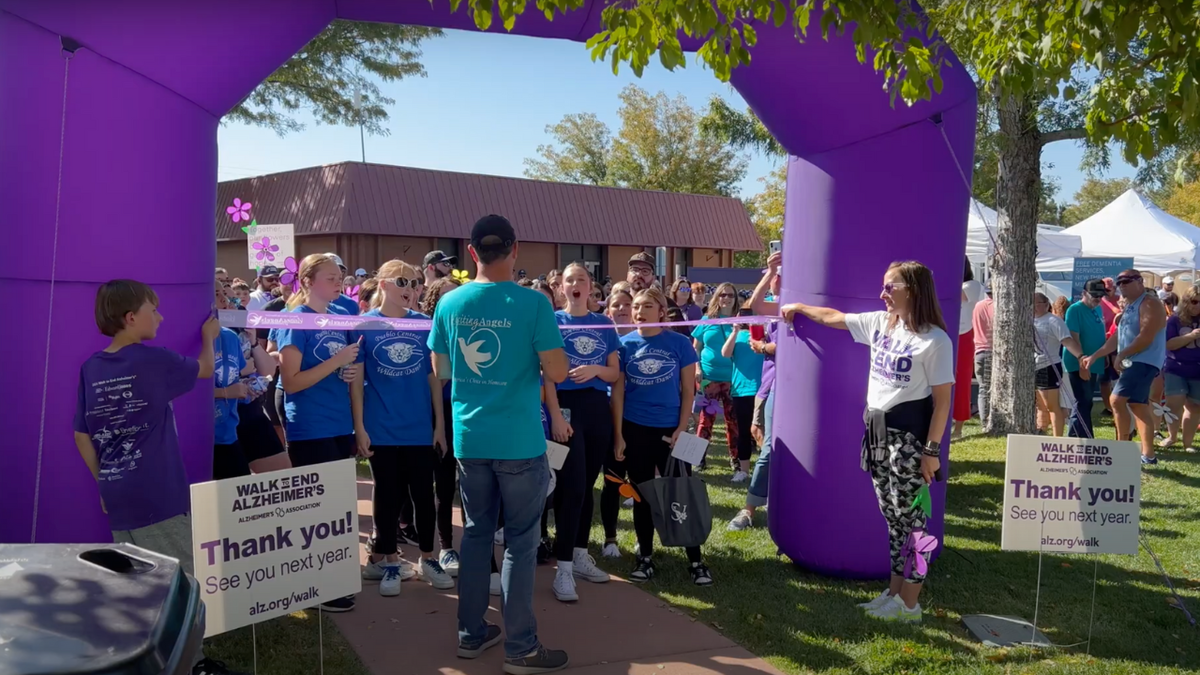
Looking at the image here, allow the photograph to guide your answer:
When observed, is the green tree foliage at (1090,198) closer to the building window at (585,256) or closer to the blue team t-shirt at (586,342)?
the building window at (585,256)

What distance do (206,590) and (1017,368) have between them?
1003cm

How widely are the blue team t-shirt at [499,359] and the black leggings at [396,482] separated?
1.17 m

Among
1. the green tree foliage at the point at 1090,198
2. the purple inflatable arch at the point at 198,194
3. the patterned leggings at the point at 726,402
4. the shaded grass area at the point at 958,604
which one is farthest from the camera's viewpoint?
the green tree foliage at the point at 1090,198

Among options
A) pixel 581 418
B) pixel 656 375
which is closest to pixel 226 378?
pixel 581 418

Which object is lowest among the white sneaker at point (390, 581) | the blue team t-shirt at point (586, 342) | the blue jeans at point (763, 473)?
the white sneaker at point (390, 581)

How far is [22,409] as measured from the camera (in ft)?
12.8

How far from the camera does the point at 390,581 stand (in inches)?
202

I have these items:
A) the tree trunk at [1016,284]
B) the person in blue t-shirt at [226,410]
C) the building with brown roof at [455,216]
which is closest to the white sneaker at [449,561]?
the person in blue t-shirt at [226,410]

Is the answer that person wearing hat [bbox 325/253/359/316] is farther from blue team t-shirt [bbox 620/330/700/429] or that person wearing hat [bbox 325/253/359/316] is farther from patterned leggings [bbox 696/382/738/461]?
patterned leggings [bbox 696/382/738/461]

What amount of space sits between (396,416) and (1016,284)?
865cm

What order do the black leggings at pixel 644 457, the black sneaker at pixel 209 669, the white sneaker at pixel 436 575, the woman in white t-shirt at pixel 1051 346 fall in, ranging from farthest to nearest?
the woman in white t-shirt at pixel 1051 346, the black leggings at pixel 644 457, the white sneaker at pixel 436 575, the black sneaker at pixel 209 669

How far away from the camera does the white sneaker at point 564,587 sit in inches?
198

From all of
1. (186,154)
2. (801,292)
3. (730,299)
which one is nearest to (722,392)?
(730,299)

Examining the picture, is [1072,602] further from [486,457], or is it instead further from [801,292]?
[486,457]
